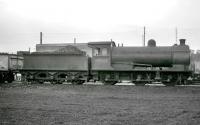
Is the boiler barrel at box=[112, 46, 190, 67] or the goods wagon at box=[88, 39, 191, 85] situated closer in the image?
the goods wagon at box=[88, 39, 191, 85]

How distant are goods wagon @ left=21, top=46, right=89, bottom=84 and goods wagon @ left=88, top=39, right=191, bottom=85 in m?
0.92

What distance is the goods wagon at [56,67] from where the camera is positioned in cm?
2014

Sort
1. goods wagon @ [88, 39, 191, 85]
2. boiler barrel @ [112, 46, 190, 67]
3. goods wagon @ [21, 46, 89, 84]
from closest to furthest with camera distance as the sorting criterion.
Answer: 1. goods wagon @ [88, 39, 191, 85]
2. boiler barrel @ [112, 46, 190, 67]
3. goods wagon @ [21, 46, 89, 84]

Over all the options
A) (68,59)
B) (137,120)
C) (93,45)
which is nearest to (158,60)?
(93,45)

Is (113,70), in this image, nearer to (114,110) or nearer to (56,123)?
(114,110)

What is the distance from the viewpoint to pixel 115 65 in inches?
776

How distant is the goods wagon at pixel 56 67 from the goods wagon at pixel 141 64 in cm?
92

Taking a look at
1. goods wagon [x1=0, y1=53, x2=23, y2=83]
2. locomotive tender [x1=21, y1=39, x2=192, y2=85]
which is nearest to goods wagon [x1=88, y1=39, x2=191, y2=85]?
locomotive tender [x1=21, y1=39, x2=192, y2=85]

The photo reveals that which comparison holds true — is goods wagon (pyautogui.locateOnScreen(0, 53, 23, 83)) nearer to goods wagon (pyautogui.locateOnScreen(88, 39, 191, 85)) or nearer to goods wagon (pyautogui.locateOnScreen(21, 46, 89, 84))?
goods wagon (pyautogui.locateOnScreen(21, 46, 89, 84))

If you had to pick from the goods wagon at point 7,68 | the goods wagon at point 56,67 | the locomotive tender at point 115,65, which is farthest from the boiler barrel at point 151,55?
the goods wagon at point 7,68

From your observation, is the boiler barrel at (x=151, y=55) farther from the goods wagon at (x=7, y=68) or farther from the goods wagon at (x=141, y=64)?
the goods wagon at (x=7, y=68)

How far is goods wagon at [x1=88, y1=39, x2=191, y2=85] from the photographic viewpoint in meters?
18.9

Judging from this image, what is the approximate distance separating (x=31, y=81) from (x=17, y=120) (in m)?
14.6

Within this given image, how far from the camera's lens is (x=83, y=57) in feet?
66.5
